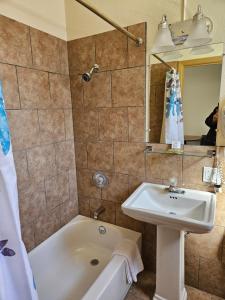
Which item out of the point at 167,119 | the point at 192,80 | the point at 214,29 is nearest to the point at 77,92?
the point at 167,119

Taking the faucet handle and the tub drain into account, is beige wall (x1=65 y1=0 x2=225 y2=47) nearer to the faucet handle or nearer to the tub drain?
the faucet handle

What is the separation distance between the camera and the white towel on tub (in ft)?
5.12

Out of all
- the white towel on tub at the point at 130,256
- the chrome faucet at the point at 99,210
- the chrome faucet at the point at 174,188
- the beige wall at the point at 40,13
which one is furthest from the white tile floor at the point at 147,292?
the beige wall at the point at 40,13

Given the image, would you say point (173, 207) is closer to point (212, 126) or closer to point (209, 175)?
point (209, 175)

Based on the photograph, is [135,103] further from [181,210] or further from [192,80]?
[181,210]

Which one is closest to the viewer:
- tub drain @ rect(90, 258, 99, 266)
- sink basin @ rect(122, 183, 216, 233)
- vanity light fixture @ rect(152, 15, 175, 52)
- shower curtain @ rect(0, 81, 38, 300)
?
shower curtain @ rect(0, 81, 38, 300)

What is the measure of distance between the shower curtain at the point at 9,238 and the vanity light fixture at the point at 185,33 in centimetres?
111

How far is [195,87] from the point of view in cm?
145

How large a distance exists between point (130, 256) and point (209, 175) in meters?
0.88

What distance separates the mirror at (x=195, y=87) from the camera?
138cm

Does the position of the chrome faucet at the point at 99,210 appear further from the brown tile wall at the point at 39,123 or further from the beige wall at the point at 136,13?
the beige wall at the point at 136,13

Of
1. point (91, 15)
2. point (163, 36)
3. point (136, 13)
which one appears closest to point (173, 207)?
point (163, 36)

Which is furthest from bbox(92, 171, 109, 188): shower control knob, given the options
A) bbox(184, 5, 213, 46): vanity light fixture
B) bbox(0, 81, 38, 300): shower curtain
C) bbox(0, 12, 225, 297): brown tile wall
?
bbox(184, 5, 213, 46): vanity light fixture

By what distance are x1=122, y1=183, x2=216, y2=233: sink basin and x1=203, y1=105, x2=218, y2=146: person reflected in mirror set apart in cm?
39
